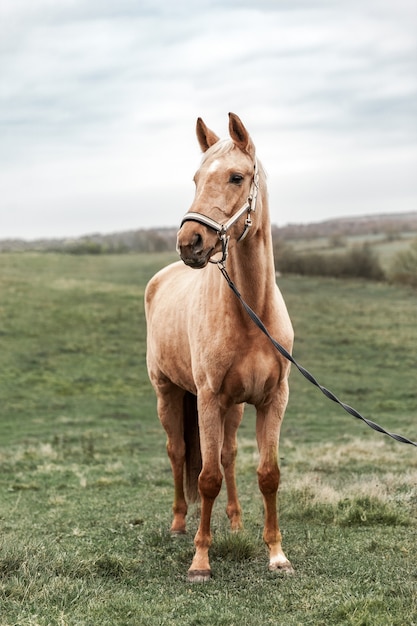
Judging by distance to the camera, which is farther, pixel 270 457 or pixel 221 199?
pixel 270 457

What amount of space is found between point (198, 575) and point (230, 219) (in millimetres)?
2853

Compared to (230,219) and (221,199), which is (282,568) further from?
(221,199)

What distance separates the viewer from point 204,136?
241 inches

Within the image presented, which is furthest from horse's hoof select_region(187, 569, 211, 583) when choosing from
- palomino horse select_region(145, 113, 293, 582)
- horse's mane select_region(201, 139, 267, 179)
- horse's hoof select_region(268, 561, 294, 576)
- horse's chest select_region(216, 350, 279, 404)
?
horse's mane select_region(201, 139, 267, 179)

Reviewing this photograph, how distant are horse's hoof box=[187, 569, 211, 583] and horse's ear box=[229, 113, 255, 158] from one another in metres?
3.35

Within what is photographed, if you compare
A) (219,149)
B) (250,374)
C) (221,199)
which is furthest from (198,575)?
(219,149)

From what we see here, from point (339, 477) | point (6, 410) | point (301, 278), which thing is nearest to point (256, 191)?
point (339, 477)

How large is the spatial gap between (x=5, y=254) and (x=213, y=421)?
193 ft

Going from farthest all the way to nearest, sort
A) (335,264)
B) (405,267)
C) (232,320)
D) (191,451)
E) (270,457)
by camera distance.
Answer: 1. (335,264)
2. (405,267)
3. (191,451)
4. (270,457)
5. (232,320)

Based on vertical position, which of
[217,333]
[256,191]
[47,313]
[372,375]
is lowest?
[372,375]

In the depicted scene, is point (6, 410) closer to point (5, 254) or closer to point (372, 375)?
point (372, 375)

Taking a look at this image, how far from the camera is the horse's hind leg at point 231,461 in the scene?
758 cm

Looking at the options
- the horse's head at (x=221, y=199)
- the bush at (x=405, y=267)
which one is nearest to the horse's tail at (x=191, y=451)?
the horse's head at (x=221, y=199)

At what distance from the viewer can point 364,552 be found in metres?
6.33
